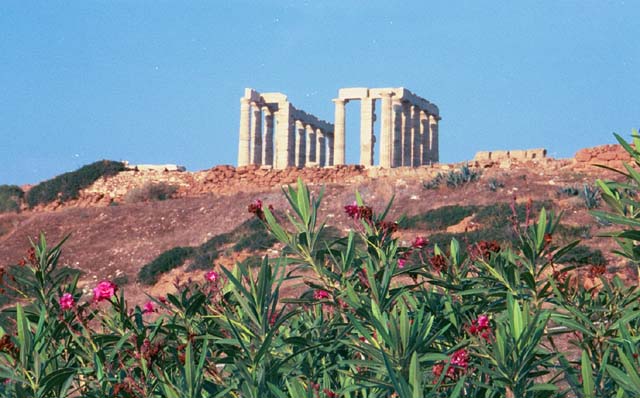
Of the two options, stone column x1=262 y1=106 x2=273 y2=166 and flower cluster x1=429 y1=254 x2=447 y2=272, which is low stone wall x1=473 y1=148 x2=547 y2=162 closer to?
stone column x1=262 y1=106 x2=273 y2=166

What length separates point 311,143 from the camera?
56.0 meters

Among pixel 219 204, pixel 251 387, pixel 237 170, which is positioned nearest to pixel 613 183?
pixel 251 387

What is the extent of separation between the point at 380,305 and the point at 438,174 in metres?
29.0

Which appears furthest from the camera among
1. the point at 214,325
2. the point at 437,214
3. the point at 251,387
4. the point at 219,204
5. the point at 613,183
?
the point at 219,204

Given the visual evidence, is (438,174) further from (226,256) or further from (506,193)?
(226,256)

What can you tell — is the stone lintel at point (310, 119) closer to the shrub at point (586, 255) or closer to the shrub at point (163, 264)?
the shrub at point (163, 264)

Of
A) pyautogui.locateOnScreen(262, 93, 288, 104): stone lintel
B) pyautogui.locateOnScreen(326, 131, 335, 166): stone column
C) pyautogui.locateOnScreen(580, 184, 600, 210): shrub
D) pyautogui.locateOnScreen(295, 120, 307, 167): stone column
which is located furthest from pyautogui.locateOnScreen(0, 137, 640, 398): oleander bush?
pyautogui.locateOnScreen(326, 131, 335, 166): stone column

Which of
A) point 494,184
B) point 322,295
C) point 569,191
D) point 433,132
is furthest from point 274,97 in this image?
point 322,295

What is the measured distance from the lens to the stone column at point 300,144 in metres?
53.9

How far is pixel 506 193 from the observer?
28.8 metres

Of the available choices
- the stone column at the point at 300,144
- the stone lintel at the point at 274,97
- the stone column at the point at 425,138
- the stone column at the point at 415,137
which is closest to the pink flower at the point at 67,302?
the stone lintel at the point at 274,97

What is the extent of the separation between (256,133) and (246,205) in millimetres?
18853

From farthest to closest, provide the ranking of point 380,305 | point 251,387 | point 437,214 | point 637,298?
1. point 437,214
2. point 637,298
3. point 380,305
4. point 251,387

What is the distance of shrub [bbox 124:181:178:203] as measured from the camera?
39.4m
